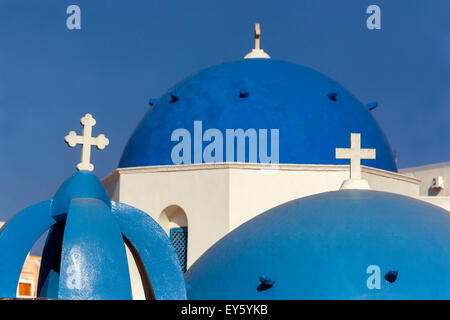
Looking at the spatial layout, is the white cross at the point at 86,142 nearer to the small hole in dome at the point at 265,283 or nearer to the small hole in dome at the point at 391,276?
the small hole in dome at the point at 265,283

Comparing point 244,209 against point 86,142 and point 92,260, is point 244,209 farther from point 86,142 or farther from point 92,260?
point 92,260

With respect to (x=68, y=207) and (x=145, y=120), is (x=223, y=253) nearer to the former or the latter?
(x=68, y=207)

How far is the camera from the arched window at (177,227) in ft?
56.9

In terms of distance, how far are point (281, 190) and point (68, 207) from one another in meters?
7.39

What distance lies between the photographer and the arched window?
17.3m

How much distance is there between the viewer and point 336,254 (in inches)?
458

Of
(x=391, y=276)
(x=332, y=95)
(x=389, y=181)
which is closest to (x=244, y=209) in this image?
(x=389, y=181)

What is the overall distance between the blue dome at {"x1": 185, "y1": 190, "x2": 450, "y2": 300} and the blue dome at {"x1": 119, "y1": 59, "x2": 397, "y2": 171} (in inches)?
182

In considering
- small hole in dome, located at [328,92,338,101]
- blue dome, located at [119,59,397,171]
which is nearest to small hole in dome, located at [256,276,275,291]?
blue dome, located at [119,59,397,171]

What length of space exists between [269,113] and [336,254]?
6.82 metres

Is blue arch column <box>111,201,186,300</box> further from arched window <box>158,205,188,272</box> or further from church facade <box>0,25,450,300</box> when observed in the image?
arched window <box>158,205,188,272</box>

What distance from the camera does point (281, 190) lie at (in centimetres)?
1714

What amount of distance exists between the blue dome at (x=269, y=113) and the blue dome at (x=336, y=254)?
182 inches
